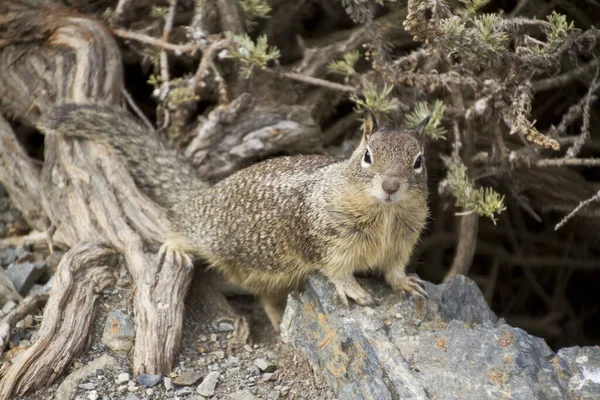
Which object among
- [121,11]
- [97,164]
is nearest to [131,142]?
[97,164]

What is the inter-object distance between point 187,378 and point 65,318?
2.23 ft

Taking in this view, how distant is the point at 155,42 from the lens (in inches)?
195

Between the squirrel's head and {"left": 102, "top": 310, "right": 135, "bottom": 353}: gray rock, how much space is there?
4.52 ft

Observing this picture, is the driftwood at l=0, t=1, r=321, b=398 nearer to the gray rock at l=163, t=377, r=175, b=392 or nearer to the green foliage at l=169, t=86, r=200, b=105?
the gray rock at l=163, t=377, r=175, b=392

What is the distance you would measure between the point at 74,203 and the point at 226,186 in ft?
3.22

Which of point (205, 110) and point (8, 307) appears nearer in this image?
point (8, 307)

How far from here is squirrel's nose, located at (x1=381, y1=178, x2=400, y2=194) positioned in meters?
3.27

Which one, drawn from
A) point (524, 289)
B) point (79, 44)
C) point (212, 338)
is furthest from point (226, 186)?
point (524, 289)

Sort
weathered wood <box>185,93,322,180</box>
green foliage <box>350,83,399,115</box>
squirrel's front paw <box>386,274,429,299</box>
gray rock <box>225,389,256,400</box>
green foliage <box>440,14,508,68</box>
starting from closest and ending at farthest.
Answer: gray rock <box>225,389,256,400</box>, green foliage <box>440,14,508,68</box>, squirrel's front paw <box>386,274,429,299</box>, green foliage <box>350,83,399,115</box>, weathered wood <box>185,93,322,180</box>

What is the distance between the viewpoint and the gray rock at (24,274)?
4074 mm

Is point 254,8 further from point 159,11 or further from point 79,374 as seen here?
point 79,374

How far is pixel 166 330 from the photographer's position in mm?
3713

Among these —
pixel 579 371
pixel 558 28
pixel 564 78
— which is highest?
pixel 558 28

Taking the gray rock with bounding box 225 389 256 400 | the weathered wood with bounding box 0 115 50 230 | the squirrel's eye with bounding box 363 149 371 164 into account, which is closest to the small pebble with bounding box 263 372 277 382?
the gray rock with bounding box 225 389 256 400
